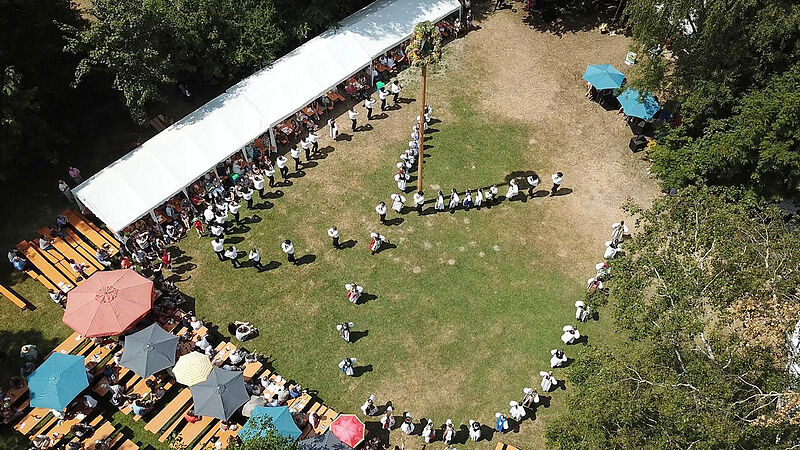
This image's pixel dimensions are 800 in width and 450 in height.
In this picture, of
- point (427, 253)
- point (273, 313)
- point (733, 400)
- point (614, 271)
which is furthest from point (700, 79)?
point (273, 313)

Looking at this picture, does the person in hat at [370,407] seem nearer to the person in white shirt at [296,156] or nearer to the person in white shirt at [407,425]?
the person in white shirt at [407,425]

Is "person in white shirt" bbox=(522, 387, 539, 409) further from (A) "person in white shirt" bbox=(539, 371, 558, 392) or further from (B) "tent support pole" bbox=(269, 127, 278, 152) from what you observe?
(B) "tent support pole" bbox=(269, 127, 278, 152)

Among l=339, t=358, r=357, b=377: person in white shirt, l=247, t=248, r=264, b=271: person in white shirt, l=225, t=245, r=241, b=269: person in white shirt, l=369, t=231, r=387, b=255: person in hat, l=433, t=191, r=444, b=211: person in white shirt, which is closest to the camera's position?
l=339, t=358, r=357, b=377: person in white shirt

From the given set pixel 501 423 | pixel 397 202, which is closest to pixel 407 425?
pixel 501 423

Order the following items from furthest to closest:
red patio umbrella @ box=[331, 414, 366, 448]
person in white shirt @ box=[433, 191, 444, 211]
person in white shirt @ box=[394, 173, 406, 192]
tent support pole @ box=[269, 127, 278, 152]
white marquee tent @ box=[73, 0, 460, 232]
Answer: tent support pole @ box=[269, 127, 278, 152], person in white shirt @ box=[394, 173, 406, 192], person in white shirt @ box=[433, 191, 444, 211], white marquee tent @ box=[73, 0, 460, 232], red patio umbrella @ box=[331, 414, 366, 448]

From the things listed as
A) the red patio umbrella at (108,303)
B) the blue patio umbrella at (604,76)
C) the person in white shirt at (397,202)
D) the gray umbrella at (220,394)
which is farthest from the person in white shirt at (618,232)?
the red patio umbrella at (108,303)

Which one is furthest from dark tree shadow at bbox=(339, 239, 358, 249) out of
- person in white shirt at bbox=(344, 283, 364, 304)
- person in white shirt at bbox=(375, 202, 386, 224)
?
person in white shirt at bbox=(344, 283, 364, 304)

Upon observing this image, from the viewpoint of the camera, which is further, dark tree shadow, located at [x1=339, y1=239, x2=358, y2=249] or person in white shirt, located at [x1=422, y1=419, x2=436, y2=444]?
dark tree shadow, located at [x1=339, y1=239, x2=358, y2=249]

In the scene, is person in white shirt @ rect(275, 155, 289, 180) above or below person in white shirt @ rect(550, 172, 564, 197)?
above
